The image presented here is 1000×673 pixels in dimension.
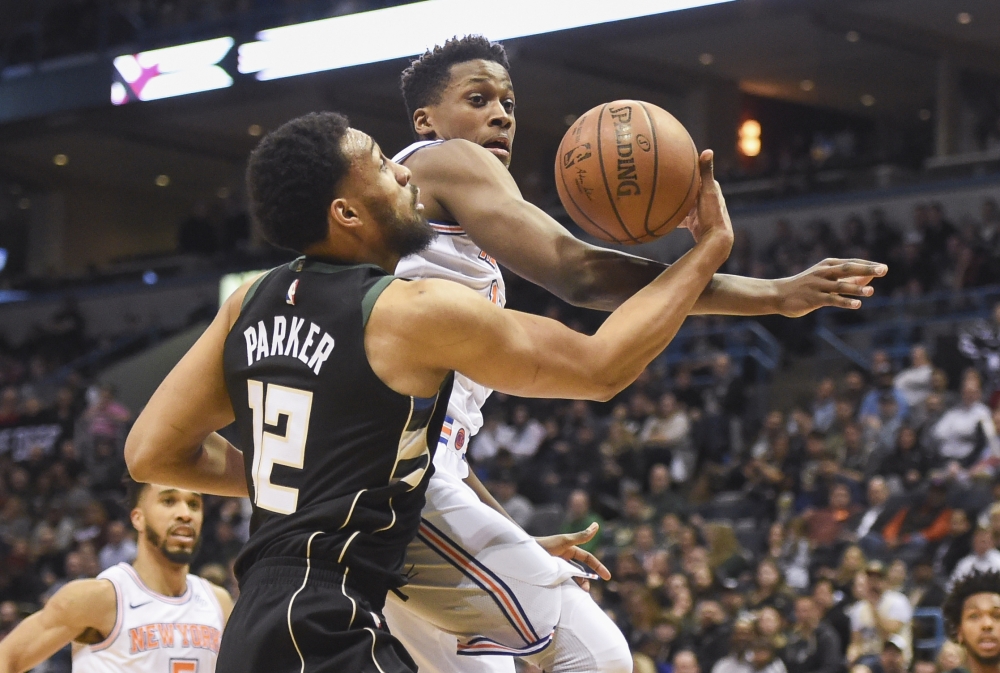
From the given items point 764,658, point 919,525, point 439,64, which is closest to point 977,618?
point 439,64

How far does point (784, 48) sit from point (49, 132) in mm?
12962

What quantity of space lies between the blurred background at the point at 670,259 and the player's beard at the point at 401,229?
5829 mm

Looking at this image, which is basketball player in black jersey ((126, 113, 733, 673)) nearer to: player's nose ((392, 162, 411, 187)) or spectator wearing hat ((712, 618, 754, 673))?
player's nose ((392, 162, 411, 187))

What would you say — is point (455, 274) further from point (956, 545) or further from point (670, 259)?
point (670, 259)

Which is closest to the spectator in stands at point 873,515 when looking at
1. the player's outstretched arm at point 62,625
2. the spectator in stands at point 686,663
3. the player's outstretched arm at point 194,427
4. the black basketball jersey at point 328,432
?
the spectator in stands at point 686,663

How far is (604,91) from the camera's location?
21.8 metres

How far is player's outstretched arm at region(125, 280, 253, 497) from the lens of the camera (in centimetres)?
289

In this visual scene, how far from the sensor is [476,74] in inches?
145

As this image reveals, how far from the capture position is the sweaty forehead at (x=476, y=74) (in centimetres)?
367

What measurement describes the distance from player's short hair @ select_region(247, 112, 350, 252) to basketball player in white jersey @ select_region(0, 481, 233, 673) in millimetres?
2892

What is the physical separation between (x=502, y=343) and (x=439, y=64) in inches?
54.2

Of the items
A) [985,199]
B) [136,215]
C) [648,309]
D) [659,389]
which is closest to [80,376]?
[136,215]

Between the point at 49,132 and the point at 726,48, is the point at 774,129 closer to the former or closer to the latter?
the point at 726,48

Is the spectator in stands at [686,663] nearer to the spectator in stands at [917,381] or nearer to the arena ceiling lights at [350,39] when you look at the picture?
the spectator in stands at [917,381]
